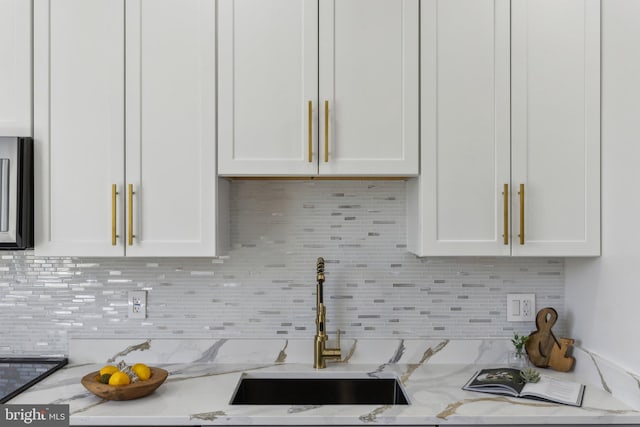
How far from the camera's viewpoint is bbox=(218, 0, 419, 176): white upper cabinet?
1.93 meters

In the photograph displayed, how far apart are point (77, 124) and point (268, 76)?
70 centimetres

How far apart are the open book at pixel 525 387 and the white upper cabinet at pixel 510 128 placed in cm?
45

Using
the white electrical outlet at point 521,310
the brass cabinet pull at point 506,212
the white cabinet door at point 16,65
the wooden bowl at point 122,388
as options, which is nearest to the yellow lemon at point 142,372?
the wooden bowl at point 122,388

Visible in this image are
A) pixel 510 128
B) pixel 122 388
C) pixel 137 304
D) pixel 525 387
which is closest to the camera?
pixel 122 388

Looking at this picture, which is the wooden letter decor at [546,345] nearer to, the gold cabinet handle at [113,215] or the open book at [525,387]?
the open book at [525,387]

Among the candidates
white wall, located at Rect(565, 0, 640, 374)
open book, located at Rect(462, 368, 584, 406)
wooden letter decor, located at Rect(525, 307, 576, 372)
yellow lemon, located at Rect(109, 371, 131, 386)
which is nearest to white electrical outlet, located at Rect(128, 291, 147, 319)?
yellow lemon, located at Rect(109, 371, 131, 386)

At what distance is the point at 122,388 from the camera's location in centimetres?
173

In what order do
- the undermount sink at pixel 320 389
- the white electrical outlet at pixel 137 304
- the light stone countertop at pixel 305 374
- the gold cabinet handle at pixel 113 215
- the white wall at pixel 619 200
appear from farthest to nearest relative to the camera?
1. the white electrical outlet at pixel 137 304
2. the undermount sink at pixel 320 389
3. the gold cabinet handle at pixel 113 215
4. the white wall at pixel 619 200
5. the light stone countertop at pixel 305 374

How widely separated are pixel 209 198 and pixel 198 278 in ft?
1.52

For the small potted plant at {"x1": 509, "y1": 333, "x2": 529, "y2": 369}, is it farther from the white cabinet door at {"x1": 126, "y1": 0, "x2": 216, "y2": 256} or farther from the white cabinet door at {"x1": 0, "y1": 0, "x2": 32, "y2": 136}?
the white cabinet door at {"x1": 0, "y1": 0, "x2": 32, "y2": 136}

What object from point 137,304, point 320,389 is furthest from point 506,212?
point 137,304

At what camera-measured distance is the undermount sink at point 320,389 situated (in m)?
2.08

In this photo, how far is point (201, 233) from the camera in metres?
1.92

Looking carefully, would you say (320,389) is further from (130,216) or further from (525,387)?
(130,216)
